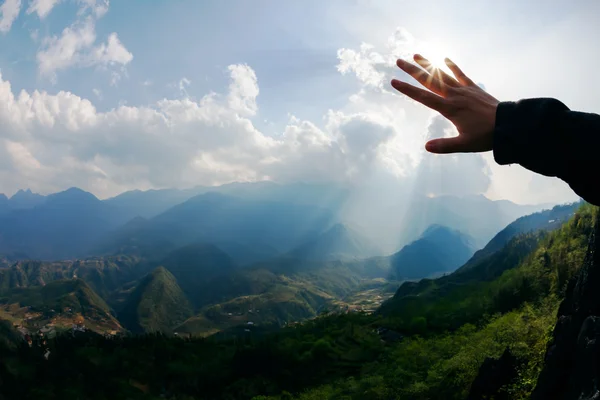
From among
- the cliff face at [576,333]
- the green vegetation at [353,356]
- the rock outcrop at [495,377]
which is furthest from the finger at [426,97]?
the rock outcrop at [495,377]

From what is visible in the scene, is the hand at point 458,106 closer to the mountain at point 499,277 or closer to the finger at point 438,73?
the finger at point 438,73

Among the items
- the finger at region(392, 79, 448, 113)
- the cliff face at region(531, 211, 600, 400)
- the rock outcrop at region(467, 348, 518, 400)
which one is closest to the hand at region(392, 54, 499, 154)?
the finger at region(392, 79, 448, 113)

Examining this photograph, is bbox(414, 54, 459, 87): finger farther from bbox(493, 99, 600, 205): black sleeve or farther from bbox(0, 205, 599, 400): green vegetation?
bbox(0, 205, 599, 400): green vegetation

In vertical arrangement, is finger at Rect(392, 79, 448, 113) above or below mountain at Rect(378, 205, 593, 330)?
above

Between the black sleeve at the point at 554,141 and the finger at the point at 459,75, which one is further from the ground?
the finger at the point at 459,75

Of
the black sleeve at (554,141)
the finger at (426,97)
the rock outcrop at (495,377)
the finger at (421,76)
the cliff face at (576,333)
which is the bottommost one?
the rock outcrop at (495,377)

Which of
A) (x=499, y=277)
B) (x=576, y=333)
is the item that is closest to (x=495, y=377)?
(x=576, y=333)

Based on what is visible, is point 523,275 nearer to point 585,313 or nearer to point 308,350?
point 308,350

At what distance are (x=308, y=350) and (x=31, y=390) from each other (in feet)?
197

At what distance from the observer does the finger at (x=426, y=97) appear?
9.77 feet

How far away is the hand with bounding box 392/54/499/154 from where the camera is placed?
2.76 meters

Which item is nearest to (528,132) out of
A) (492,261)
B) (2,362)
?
(2,362)

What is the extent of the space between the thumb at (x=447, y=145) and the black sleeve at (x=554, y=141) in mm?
338

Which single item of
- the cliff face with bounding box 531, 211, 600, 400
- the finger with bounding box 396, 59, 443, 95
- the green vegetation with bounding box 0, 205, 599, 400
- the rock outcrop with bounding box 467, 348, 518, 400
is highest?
the finger with bounding box 396, 59, 443, 95
